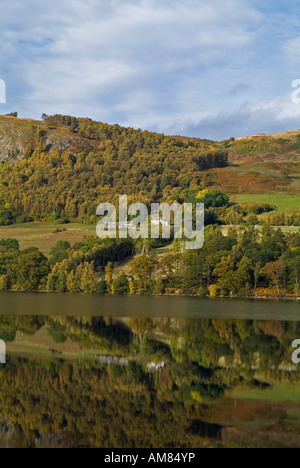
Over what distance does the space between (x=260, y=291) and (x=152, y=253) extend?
16636 mm

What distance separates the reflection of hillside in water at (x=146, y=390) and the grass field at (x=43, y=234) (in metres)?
62.1

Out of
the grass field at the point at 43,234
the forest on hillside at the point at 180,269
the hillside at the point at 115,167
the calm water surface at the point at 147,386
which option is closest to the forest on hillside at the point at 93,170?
the hillside at the point at 115,167


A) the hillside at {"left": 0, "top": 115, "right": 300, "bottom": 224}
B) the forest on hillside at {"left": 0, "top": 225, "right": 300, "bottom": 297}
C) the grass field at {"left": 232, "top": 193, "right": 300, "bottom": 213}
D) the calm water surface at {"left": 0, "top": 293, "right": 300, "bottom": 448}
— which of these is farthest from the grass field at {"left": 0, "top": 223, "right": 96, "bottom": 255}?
the calm water surface at {"left": 0, "top": 293, "right": 300, "bottom": 448}

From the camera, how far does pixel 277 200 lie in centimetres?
10512

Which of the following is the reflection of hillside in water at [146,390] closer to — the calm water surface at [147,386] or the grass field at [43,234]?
the calm water surface at [147,386]

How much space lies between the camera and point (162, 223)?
94125 millimetres

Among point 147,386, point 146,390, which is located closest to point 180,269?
point 147,386

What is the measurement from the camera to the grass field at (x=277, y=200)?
99.4 metres

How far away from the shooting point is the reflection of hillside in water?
1362cm

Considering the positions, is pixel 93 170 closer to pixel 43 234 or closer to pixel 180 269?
pixel 43 234

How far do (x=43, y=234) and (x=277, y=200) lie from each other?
A: 4213 cm

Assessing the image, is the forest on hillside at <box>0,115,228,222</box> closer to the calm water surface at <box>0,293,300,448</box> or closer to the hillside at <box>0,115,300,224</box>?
the hillside at <box>0,115,300,224</box>

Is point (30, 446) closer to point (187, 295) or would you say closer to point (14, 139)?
point (187, 295)
